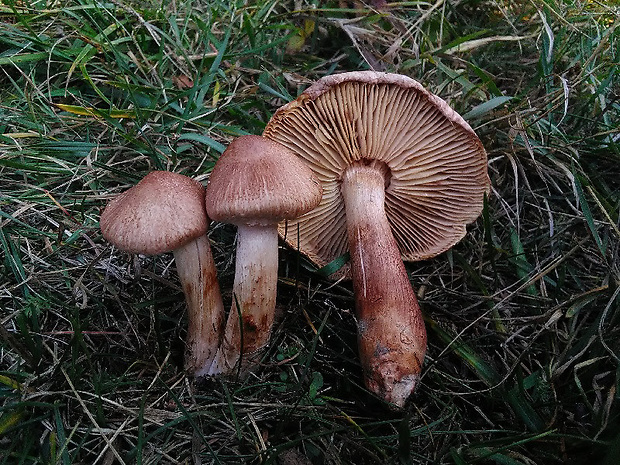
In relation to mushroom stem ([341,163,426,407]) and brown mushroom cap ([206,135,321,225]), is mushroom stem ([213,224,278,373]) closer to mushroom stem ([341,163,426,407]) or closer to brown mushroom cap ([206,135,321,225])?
brown mushroom cap ([206,135,321,225])

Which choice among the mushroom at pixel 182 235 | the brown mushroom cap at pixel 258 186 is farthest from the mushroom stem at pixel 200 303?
the brown mushroom cap at pixel 258 186

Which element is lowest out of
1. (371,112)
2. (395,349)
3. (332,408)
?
(332,408)

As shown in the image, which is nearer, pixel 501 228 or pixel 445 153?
pixel 445 153

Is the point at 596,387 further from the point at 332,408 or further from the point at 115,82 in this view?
the point at 115,82

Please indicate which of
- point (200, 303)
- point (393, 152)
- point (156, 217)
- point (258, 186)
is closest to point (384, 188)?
point (393, 152)

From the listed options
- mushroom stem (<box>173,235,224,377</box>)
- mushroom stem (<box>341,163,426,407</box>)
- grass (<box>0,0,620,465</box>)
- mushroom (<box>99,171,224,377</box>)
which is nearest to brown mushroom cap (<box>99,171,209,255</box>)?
mushroom (<box>99,171,224,377</box>)

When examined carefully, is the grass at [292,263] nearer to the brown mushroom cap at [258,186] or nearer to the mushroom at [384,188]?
the mushroom at [384,188]

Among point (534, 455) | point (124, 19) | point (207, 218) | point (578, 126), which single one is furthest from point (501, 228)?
point (124, 19)
